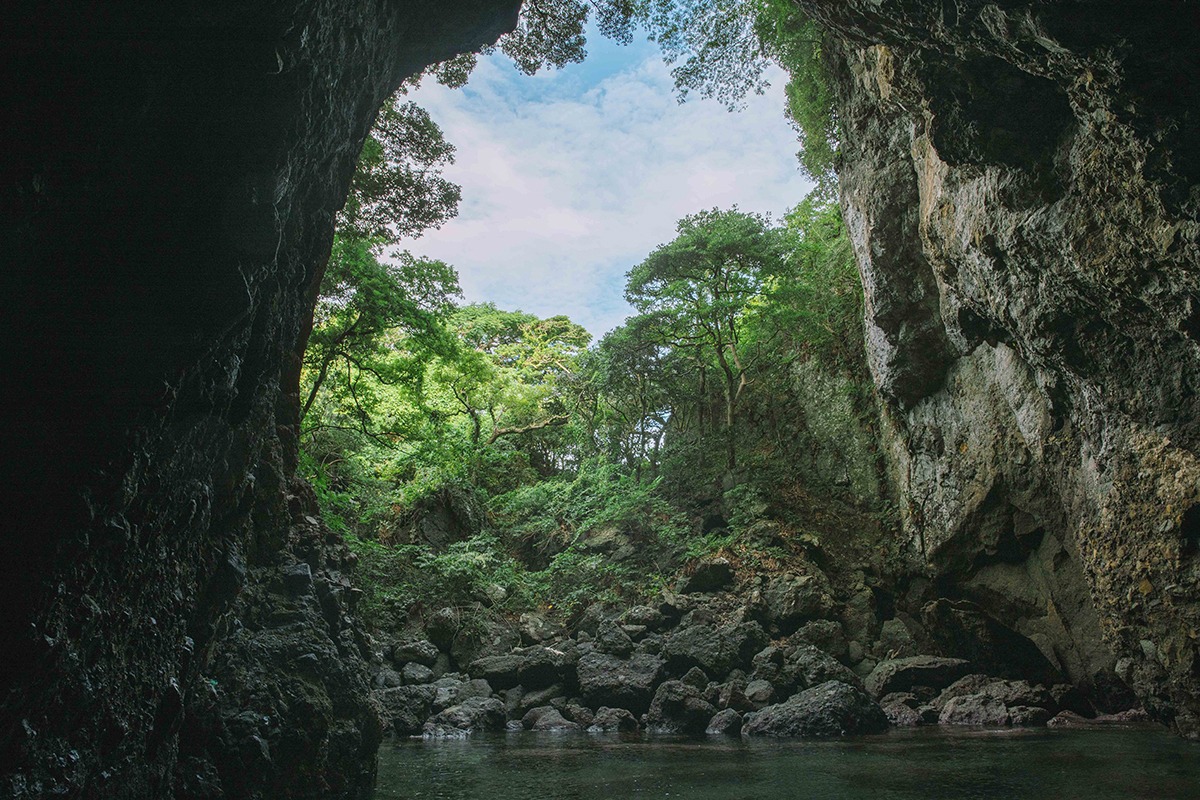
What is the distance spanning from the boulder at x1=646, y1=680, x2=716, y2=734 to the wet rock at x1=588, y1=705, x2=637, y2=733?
306 mm

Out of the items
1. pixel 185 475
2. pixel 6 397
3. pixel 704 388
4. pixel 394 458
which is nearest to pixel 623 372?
pixel 704 388

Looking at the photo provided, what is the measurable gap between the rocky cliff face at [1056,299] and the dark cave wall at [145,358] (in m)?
5.40

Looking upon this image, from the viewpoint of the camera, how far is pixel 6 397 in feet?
9.15

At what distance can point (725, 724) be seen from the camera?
10.4m

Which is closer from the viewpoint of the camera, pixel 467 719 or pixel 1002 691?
pixel 1002 691

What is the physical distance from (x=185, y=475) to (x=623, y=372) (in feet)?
54.3

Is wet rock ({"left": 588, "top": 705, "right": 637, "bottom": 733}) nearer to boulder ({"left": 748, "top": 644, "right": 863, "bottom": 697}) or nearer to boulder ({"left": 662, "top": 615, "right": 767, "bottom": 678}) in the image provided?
boulder ({"left": 662, "top": 615, "right": 767, "bottom": 678})

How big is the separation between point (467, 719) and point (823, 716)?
598 centimetres

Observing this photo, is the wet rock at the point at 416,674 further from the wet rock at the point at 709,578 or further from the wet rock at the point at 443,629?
the wet rock at the point at 709,578

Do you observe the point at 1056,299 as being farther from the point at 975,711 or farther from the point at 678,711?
the point at 678,711

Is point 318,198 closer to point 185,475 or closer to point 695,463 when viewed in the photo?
point 185,475

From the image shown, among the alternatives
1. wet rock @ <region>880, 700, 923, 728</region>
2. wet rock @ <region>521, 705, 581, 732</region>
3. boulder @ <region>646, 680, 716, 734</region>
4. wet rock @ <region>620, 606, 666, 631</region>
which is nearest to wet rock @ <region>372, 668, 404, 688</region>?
wet rock @ <region>521, 705, 581, 732</region>

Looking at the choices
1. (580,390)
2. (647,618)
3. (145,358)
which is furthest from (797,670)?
(580,390)

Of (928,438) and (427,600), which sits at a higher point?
(928,438)
